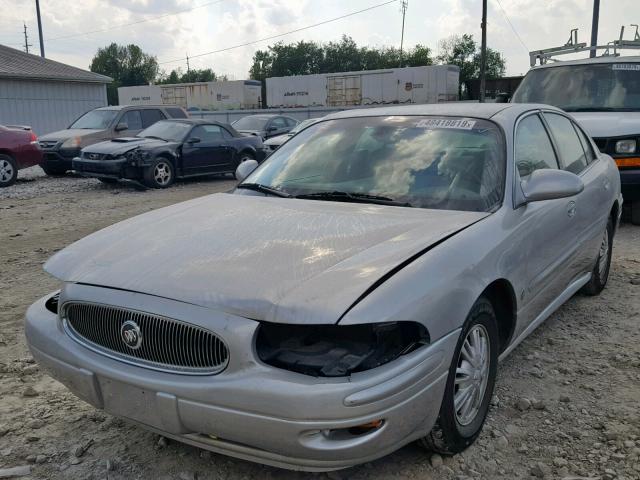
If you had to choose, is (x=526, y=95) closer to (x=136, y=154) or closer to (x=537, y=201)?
(x=537, y=201)

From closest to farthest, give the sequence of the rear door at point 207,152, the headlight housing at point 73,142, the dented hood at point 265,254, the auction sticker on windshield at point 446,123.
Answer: the dented hood at point 265,254
the auction sticker on windshield at point 446,123
the rear door at point 207,152
the headlight housing at point 73,142

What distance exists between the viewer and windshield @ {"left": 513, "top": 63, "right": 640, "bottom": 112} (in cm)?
790

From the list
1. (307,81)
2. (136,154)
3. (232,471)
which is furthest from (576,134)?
(307,81)

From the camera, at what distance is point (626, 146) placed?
7.26 metres

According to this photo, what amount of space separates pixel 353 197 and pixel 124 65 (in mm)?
105537

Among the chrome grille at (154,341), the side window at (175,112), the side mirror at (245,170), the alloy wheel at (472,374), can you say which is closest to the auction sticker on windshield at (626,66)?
the side mirror at (245,170)

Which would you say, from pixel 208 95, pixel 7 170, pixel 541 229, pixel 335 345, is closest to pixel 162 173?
pixel 7 170

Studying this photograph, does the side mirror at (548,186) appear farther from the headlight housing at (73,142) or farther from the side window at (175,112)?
the side window at (175,112)

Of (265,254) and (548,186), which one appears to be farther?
(548,186)

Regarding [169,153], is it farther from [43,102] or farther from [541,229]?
[43,102]

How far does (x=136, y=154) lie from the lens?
1183 centimetres

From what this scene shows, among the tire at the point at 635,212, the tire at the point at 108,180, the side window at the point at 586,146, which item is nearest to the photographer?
the side window at the point at 586,146

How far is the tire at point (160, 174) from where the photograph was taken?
12.0 metres

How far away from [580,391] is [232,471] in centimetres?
196
